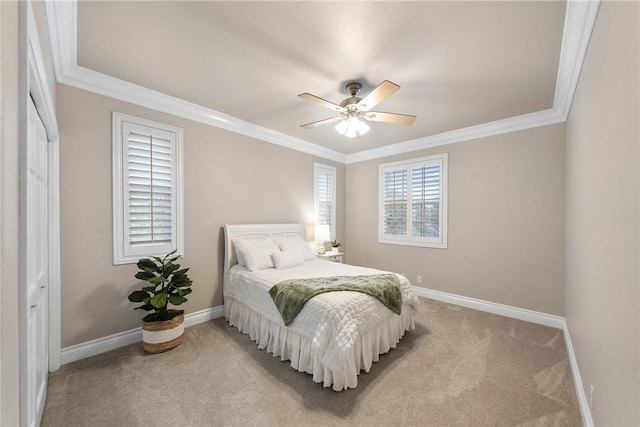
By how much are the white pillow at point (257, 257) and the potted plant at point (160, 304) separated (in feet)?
2.44

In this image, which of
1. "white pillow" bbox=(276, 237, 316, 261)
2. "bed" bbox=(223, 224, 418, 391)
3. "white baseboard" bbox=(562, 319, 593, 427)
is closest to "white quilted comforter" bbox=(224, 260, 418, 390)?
"bed" bbox=(223, 224, 418, 391)

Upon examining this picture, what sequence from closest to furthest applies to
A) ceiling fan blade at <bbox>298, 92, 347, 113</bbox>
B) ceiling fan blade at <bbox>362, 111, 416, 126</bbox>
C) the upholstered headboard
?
ceiling fan blade at <bbox>298, 92, 347, 113</bbox>
ceiling fan blade at <bbox>362, 111, 416, 126</bbox>
the upholstered headboard

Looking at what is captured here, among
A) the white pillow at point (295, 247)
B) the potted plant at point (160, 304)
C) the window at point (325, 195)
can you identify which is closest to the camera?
the potted plant at point (160, 304)

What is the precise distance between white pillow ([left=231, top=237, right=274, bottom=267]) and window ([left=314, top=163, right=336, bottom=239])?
4.93 feet

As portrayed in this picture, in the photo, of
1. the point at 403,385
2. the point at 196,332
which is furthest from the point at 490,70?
the point at 196,332

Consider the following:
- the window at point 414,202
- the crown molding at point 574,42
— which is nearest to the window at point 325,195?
the window at point 414,202

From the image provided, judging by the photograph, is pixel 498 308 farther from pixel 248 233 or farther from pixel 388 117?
pixel 248 233

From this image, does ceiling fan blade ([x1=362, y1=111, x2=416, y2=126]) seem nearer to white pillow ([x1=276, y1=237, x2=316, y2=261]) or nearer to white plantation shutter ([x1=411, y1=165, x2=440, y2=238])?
white plantation shutter ([x1=411, y1=165, x2=440, y2=238])

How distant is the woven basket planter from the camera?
2.58 meters

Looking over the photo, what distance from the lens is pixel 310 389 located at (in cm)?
212

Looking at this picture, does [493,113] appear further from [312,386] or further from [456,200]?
[312,386]

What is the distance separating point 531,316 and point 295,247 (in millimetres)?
3222

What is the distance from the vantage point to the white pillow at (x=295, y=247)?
372cm

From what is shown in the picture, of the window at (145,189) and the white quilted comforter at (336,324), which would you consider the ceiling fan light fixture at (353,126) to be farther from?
the window at (145,189)
